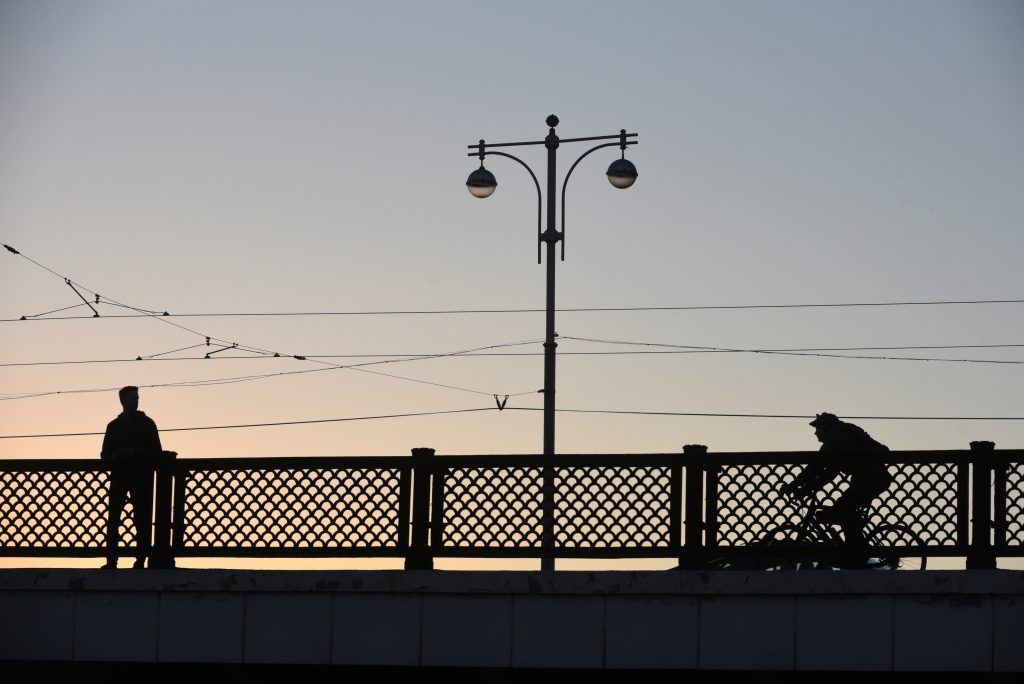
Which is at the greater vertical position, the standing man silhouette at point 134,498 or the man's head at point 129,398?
the man's head at point 129,398

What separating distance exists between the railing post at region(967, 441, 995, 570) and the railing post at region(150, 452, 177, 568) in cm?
580

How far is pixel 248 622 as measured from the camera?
11898mm

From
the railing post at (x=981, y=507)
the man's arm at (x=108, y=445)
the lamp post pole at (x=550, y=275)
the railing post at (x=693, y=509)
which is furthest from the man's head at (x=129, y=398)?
the lamp post pole at (x=550, y=275)

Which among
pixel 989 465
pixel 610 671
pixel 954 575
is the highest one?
pixel 989 465

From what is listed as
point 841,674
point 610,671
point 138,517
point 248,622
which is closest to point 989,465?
point 841,674

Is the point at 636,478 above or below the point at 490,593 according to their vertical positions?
above

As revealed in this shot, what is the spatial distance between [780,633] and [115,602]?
15.8ft

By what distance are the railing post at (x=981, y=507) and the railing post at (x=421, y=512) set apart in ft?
12.6

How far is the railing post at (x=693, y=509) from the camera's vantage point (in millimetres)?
11633

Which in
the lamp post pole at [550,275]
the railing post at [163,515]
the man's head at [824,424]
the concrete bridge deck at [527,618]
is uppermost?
the lamp post pole at [550,275]

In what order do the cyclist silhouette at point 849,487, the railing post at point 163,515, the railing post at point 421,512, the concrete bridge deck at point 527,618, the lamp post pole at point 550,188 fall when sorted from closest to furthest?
the concrete bridge deck at point 527,618
the cyclist silhouette at point 849,487
the railing post at point 421,512
the railing post at point 163,515
the lamp post pole at point 550,188

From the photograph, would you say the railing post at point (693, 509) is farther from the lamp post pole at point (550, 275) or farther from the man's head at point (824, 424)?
the lamp post pole at point (550, 275)

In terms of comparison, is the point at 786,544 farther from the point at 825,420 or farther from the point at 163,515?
the point at 163,515

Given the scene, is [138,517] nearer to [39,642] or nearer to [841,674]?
[39,642]
